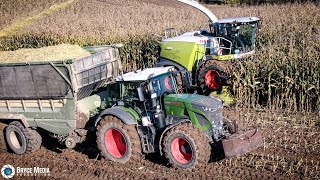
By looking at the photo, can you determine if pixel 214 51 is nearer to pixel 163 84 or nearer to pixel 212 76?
pixel 212 76

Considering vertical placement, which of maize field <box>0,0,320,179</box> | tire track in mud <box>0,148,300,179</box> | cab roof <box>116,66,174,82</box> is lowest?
tire track in mud <box>0,148,300,179</box>

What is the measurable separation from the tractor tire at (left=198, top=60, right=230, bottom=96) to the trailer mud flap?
4.27m

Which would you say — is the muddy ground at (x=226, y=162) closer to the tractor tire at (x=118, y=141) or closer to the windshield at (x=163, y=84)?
the tractor tire at (x=118, y=141)

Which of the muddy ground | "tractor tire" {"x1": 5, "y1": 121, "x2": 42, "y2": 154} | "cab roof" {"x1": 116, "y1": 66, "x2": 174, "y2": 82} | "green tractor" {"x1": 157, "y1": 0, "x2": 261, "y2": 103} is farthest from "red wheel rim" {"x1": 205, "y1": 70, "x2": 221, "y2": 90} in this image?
"tractor tire" {"x1": 5, "y1": 121, "x2": 42, "y2": 154}

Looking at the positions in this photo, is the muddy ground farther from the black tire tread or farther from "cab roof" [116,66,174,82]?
"cab roof" [116,66,174,82]

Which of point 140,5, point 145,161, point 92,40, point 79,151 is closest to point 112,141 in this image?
point 145,161

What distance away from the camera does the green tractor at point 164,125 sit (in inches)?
289

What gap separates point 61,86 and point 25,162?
194cm

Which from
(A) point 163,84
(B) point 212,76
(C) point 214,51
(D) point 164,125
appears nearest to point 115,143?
(D) point 164,125

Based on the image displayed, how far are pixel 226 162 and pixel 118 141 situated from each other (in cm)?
233

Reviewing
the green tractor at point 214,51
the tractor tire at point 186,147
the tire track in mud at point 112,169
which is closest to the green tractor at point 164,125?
the tractor tire at point 186,147

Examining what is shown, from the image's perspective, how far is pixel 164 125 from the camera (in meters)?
7.92

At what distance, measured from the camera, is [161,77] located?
8.09 meters

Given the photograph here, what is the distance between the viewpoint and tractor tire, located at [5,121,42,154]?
9.41 meters
